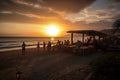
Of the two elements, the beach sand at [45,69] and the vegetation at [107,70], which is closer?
the vegetation at [107,70]

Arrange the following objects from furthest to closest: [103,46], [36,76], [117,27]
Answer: [117,27] → [103,46] → [36,76]

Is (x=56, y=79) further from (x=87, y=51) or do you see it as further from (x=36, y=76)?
(x=87, y=51)

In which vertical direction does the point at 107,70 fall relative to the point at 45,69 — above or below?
above

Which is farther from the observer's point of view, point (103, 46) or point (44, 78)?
point (103, 46)

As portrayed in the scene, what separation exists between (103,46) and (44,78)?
15.1 meters

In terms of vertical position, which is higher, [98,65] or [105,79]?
[98,65]

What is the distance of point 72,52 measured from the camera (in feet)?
61.3

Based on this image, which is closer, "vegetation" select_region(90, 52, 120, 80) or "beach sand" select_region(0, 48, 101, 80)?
"vegetation" select_region(90, 52, 120, 80)

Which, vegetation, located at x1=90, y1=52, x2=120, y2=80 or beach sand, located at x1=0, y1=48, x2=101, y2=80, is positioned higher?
vegetation, located at x1=90, y1=52, x2=120, y2=80

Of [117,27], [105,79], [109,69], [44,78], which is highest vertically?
[117,27]

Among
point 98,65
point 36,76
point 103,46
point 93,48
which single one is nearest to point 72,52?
point 93,48

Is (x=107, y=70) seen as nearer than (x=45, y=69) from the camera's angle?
Yes

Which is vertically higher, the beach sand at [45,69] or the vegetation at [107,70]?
the vegetation at [107,70]

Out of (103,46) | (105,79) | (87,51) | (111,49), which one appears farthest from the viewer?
(103,46)
